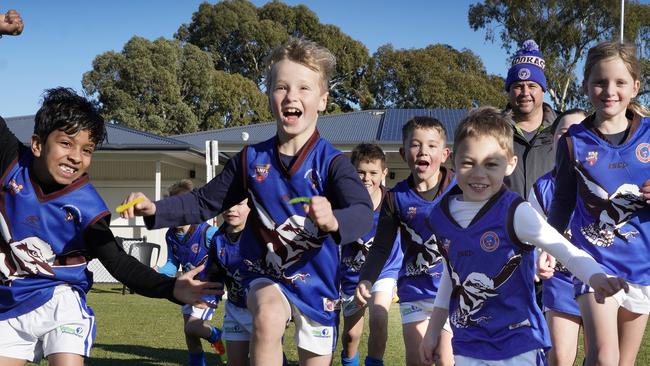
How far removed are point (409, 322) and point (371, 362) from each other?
39.8 inches

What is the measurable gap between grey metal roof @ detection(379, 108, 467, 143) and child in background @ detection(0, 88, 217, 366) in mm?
17972

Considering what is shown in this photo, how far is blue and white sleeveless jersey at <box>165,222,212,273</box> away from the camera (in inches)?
308

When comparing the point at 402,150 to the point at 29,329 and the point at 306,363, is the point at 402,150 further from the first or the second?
the point at 29,329

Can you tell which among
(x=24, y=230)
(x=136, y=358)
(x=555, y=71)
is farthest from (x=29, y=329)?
(x=555, y=71)

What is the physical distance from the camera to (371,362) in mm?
6637

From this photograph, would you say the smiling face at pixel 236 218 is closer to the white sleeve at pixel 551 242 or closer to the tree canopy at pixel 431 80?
the white sleeve at pixel 551 242

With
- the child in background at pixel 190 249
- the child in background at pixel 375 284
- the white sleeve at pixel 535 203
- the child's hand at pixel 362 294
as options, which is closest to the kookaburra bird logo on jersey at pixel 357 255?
the child in background at pixel 375 284

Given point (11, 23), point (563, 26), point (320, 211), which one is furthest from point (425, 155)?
point (563, 26)

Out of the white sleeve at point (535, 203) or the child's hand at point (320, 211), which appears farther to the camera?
the white sleeve at point (535, 203)

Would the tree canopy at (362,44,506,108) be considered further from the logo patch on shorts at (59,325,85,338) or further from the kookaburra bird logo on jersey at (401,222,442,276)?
the logo patch on shorts at (59,325,85,338)

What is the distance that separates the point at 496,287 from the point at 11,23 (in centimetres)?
275

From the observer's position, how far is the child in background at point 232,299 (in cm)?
552

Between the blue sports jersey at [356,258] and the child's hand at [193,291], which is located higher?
the child's hand at [193,291]

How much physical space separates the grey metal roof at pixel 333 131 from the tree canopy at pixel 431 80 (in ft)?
50.2
